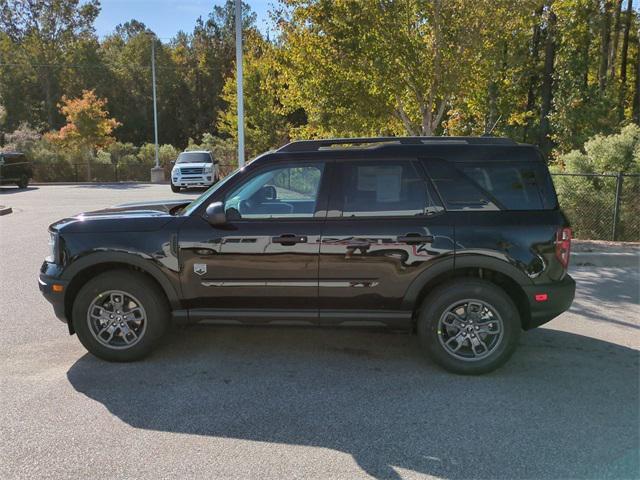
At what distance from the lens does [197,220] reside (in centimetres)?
455

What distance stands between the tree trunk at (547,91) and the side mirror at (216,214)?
20.9 meters

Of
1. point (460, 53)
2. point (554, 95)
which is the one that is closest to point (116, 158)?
point (554, 95)

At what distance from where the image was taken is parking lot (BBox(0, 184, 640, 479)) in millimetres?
3215

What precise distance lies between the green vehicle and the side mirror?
2389cm

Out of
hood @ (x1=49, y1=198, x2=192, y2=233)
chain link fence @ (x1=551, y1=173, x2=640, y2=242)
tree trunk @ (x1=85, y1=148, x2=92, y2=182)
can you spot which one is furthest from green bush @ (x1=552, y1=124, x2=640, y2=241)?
tree trunk @ (x1=85, y1=148, x2=92, y2=182)

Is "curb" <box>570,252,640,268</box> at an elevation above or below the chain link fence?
below

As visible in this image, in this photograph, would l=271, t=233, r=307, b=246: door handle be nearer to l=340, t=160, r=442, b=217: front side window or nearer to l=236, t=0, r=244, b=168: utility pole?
l=340, t=160, r=442, b=217: front side window

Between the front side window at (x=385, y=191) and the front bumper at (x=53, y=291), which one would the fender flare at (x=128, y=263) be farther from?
the front side window at (x=385, y=191)

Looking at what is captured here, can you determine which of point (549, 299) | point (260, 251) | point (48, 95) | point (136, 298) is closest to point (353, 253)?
point (260, 251)

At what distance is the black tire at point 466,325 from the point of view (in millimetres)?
4379

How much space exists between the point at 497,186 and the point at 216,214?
2.32 m

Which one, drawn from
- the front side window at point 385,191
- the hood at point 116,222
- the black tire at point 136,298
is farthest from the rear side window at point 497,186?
the black tire at point 136,298

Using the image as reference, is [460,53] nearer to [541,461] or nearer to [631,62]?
[541,461]

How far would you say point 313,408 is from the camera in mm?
3893
